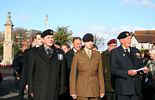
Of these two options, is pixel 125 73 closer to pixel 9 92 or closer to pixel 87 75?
pixel 87 75

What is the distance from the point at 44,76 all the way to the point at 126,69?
5.29 feet

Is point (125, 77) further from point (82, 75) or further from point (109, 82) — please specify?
point (109, 82)

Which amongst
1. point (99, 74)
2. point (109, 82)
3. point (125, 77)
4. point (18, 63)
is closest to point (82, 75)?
point (99, 74)

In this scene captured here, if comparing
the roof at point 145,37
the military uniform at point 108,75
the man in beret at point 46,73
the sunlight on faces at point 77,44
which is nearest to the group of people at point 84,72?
the man in beret at point 46,73

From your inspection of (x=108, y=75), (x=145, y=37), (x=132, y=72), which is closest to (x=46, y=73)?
(x=132, y=72)

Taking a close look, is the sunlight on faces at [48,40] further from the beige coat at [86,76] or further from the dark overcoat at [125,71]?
the dark overcoat at [125,71]

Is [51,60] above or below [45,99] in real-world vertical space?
above

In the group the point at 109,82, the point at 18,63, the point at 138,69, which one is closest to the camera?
the point at 138,69

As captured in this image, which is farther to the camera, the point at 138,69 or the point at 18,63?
the point at 18,63

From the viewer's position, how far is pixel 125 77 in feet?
20.2

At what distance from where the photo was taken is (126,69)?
6.18 meters

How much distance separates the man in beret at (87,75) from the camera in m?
6.16

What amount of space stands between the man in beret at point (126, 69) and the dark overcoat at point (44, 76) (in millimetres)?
1124

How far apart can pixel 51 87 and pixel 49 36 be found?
101 centimetres
